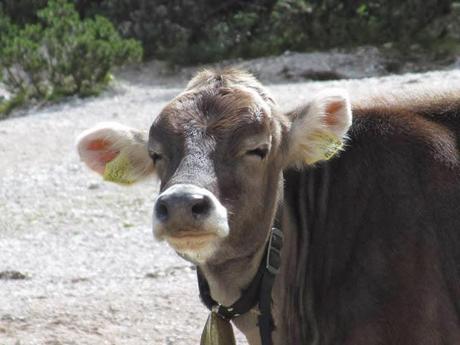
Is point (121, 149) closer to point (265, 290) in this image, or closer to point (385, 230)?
point (265, 290)

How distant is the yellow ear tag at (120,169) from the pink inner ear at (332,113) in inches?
40.5

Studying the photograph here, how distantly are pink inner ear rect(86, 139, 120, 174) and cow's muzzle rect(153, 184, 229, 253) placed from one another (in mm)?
1003

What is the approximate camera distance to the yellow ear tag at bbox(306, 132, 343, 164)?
18.4 feet

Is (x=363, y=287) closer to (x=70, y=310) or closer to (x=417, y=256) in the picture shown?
(x=417, y=256)

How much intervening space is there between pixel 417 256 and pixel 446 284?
0.19m

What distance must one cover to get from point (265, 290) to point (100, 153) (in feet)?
3.73

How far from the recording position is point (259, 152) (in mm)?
5441

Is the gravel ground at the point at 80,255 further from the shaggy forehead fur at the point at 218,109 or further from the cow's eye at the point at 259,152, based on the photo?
the cow's eye at the point at 259,152

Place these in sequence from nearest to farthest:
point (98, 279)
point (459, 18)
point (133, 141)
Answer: point (133, 141), point (98, 279), point (459, 18)

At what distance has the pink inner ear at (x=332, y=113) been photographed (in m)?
5.65

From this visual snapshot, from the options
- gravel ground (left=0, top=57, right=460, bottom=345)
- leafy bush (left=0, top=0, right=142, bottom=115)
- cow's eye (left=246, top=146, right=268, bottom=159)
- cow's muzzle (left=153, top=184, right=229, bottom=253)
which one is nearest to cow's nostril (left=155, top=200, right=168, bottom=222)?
cow's muzzle (left=153, top=184, right=229, bottom=253)

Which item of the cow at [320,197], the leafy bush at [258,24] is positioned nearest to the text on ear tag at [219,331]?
the cow at [320,197]

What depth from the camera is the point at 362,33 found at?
2233 centimetres

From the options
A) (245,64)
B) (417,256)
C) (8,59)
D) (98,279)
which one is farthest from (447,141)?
(245,64)
